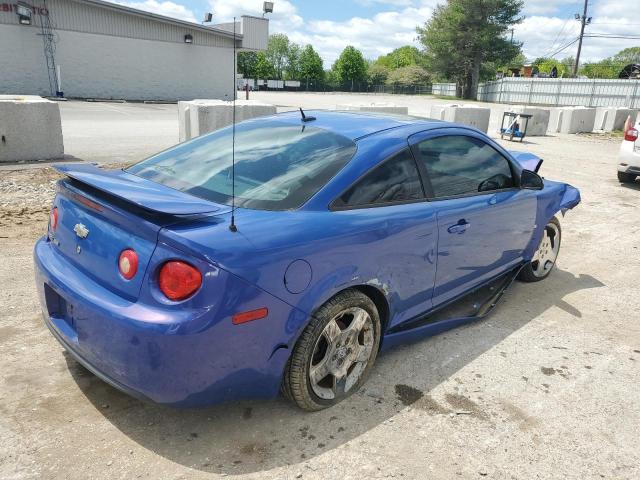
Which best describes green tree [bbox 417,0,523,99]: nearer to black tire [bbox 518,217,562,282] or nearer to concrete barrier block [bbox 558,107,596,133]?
concrete barrier block [bbox 558,107,596,133]

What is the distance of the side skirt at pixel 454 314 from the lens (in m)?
3.16

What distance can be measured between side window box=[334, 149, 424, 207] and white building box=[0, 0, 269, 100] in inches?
977

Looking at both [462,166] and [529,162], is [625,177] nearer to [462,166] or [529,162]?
[529,162]

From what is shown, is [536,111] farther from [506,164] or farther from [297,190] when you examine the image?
[297,190]

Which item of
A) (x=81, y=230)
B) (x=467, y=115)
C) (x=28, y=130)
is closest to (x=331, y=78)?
(x=467, y=115)

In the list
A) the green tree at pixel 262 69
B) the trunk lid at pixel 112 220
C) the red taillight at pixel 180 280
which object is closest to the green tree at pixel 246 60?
the green tree at pixel 262 69

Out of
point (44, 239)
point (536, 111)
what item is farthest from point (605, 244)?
point (536, 111)

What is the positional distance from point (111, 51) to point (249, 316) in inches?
1150

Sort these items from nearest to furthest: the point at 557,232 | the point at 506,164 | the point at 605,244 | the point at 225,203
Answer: the point at 225,203 < the point at 506,164 < the point at 557,232 < the point at 605,244

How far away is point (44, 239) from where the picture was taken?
9.48ft

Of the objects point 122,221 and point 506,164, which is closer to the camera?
point 122,221

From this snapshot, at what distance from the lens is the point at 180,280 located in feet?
6.93

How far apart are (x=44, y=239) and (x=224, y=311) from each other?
4.71 ft

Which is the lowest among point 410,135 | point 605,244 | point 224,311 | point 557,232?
point 605,244
